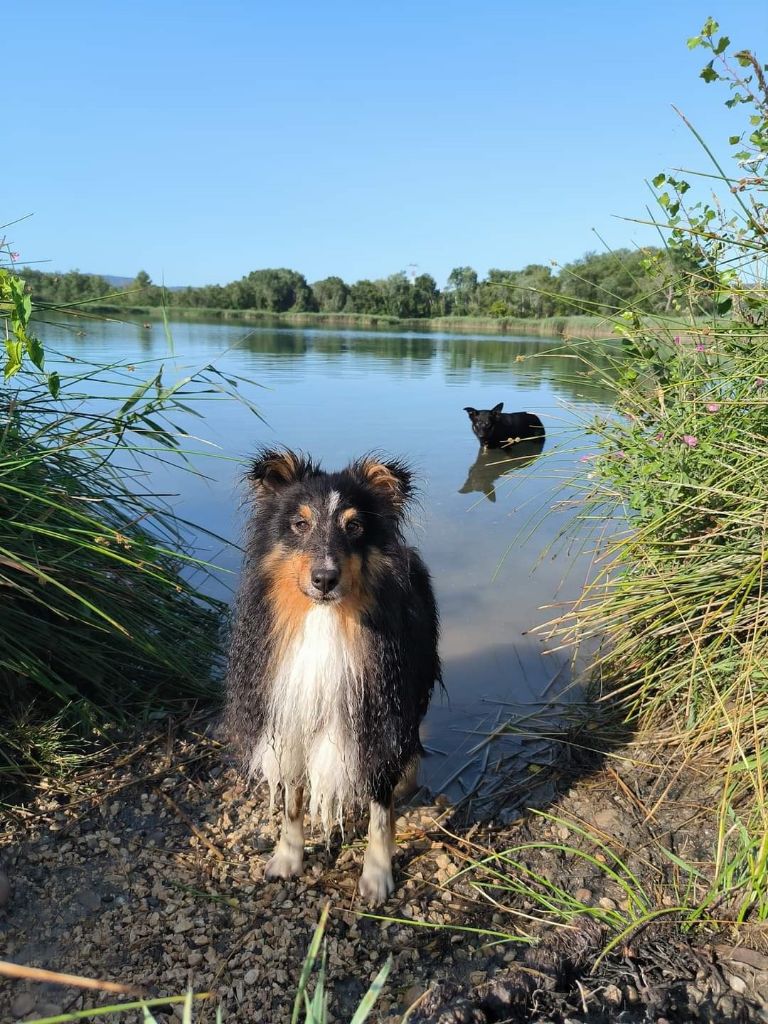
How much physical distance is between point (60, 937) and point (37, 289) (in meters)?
3.32

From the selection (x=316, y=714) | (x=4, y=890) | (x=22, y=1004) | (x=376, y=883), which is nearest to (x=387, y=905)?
(x=376, y=883)

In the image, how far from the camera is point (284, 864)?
9.23 feet

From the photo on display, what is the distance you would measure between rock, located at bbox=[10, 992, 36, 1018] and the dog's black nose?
154 cm

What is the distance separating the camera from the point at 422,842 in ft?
10.0

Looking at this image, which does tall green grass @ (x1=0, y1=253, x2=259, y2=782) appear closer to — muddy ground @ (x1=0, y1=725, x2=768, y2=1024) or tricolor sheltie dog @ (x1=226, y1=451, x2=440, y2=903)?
muddy ground @ (x1=0, y1=725, x2=768, y2=1024)

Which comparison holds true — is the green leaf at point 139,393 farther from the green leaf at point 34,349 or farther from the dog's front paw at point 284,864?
the dog's front paw at point 284,864

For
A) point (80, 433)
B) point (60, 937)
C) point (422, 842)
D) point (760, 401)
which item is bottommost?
point (422, 842)

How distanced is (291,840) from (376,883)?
1.29ft

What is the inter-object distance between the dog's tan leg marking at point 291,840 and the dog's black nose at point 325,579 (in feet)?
3.17

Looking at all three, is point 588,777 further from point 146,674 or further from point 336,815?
point 146,674

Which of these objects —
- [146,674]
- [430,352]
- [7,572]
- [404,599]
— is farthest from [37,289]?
[430,352]

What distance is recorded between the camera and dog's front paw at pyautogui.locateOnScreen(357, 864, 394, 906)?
8.85ft

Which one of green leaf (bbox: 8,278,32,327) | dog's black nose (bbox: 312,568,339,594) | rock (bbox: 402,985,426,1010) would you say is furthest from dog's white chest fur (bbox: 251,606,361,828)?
green leaf (bbox: 8,278,32,327)

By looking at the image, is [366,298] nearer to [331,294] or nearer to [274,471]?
[331,294]
